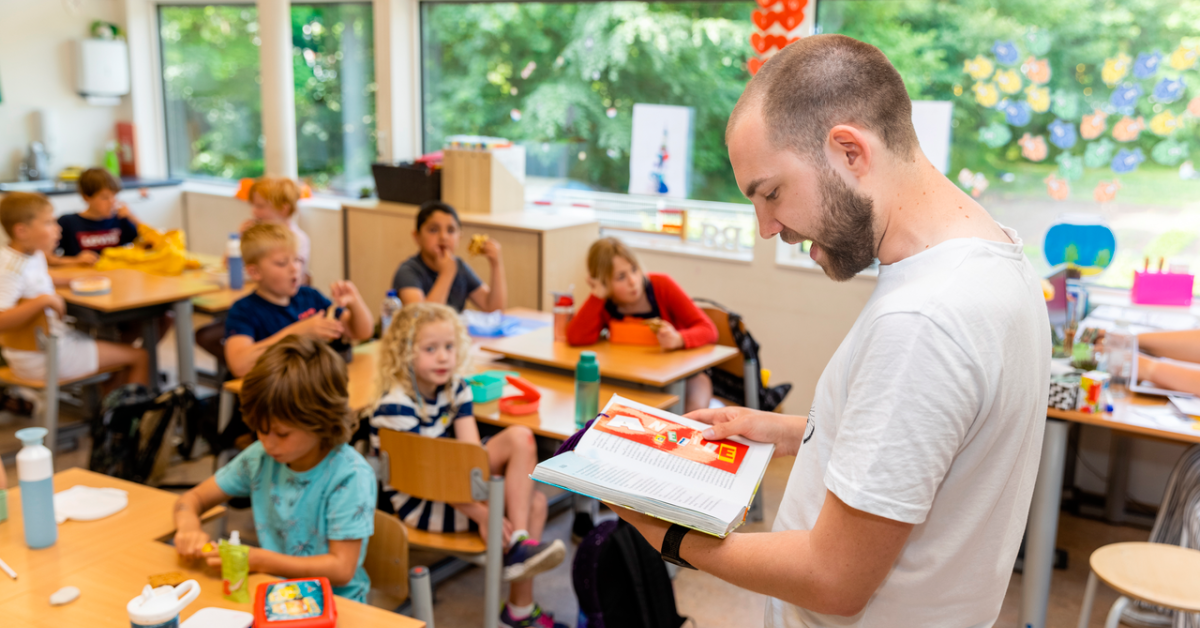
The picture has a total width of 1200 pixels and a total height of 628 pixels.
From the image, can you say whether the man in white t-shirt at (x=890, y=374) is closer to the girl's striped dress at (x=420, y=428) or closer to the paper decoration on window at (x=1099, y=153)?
the girl's striped dress at (x=420, y=428)

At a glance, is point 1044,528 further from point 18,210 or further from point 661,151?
point 18,210

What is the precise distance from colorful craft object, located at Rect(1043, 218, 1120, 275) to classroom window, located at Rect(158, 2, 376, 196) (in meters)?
4.36

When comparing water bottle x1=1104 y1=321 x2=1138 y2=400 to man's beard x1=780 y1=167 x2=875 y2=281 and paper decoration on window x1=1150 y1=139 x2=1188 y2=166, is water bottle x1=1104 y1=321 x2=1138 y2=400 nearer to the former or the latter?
paper decoration on window x1=1150 y1=139 x2=1188 y2=166

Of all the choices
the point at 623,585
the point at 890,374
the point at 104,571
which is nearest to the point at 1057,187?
the point at 623,585

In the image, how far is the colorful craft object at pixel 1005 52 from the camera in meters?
3.84

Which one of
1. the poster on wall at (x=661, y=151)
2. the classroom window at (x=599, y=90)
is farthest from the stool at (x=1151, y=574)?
the poster on wall at (x=661, y=151)

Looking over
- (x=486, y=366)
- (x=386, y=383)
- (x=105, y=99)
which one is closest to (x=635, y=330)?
(x=486, y=366)

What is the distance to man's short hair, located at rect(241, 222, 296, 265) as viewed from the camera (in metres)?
3.25

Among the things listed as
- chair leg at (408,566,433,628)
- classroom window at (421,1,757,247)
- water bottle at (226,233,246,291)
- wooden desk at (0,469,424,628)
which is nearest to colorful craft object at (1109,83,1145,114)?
classroom window at (421,1,757,247)

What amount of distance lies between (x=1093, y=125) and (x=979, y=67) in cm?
54

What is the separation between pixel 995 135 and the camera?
12.9 ft

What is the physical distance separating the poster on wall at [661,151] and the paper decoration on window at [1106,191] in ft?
6.58

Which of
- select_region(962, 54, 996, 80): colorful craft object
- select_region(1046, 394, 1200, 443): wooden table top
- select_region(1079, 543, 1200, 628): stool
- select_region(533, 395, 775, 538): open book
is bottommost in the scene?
select_region(1079, 543, 1200, 628): stool

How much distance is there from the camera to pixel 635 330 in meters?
3.47
